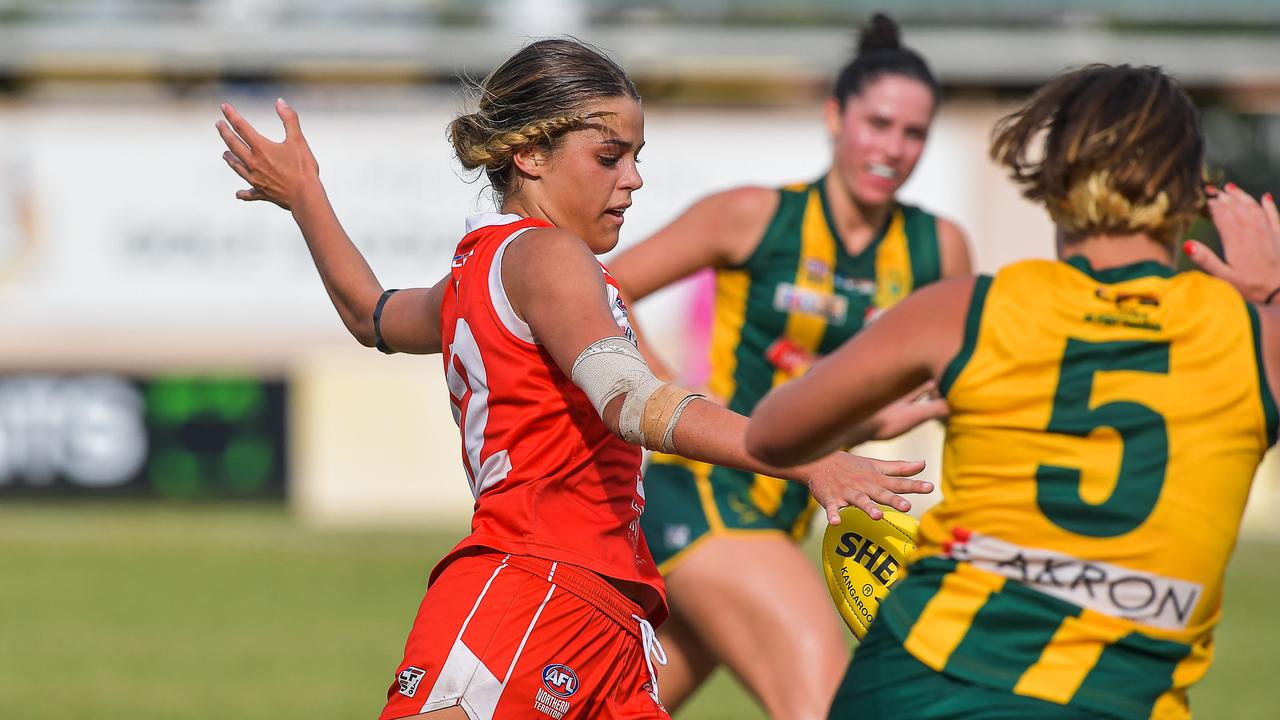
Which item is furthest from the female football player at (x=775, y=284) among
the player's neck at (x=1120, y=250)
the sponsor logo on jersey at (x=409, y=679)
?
the player's neck at (x=1120, y=250)

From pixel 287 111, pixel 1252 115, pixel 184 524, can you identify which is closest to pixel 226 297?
pixel 184 524

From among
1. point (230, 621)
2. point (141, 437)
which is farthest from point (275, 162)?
point (141, 437)

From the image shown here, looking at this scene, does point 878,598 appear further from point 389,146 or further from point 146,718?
point 389,146

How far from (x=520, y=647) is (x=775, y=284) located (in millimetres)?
2173

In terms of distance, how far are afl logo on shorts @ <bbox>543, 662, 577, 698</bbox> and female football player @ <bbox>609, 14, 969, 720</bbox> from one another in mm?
1494

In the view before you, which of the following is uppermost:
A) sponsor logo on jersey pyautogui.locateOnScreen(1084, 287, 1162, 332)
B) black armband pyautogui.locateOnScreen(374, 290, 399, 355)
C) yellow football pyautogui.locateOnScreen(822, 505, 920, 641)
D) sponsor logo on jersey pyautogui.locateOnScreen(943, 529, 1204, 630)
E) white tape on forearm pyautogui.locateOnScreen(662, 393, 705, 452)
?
sponsor logo on jersey pyautogui.locateOnScreen(1084, 287, 1162, 332)

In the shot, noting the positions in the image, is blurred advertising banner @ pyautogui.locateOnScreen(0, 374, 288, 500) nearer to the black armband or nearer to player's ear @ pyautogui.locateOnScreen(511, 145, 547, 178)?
the black armband

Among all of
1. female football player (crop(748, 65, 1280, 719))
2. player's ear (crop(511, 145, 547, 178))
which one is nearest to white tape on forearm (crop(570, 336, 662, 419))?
female football player (crop(748, 65, 1280, 719))

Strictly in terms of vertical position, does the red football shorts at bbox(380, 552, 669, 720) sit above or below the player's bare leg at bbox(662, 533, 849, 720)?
above

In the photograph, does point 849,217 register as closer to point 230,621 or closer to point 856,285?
point 856,285

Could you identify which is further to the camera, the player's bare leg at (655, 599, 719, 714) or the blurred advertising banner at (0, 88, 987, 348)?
the blurred advertising banner at (0, 88, 987, 348)

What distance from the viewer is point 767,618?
14.5 ft

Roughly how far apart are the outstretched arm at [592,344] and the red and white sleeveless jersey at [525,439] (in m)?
0.08

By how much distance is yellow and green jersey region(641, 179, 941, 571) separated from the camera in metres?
4.86
